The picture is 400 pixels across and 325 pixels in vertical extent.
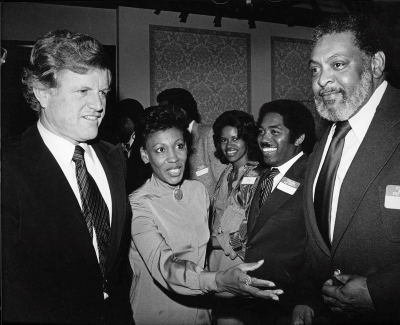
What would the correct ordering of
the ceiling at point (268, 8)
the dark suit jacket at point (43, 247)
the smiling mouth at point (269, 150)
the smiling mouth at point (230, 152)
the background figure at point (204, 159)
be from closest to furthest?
the dark suit jacket at point (43, 247) → the smiling mouth at point (269, 150) → the smiling mouth at point (230, 152) → the background figure at point (204, 159) → the ceiling at point (268, 8)

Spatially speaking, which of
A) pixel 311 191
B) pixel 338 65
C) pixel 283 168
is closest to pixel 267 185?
pixel 283 168

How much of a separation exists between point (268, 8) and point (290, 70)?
1.93m

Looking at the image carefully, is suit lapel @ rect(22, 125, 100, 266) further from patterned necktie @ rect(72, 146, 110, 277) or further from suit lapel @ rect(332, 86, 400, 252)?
suit lapel @ rect(332, 86, 400, 252)

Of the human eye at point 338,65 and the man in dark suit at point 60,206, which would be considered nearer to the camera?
the man in dark suit at point 60,206

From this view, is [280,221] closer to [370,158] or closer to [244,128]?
[370,158]

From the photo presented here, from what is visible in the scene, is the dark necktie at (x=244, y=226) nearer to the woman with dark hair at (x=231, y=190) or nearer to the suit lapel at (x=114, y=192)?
the woman with dark hair at (x=231, y=190)

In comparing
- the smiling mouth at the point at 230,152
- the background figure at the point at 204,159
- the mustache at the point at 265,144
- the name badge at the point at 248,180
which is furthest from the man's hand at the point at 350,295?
the background figure at the point at 204,159

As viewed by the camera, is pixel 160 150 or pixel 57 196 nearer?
pixel 57 196

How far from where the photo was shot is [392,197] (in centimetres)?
149

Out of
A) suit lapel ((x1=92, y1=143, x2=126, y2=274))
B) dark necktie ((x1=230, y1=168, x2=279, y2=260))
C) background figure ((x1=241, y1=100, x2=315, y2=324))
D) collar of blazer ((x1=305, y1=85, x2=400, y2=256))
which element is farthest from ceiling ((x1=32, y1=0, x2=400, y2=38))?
suit lapel ((x1=92, y1=143, x2=126, y2=274))

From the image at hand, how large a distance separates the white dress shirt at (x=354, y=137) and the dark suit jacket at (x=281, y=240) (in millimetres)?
435

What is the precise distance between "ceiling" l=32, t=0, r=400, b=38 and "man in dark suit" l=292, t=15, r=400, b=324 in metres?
1.94

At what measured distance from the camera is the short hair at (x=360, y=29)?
1802 millimetres

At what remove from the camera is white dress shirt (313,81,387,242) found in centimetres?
174
